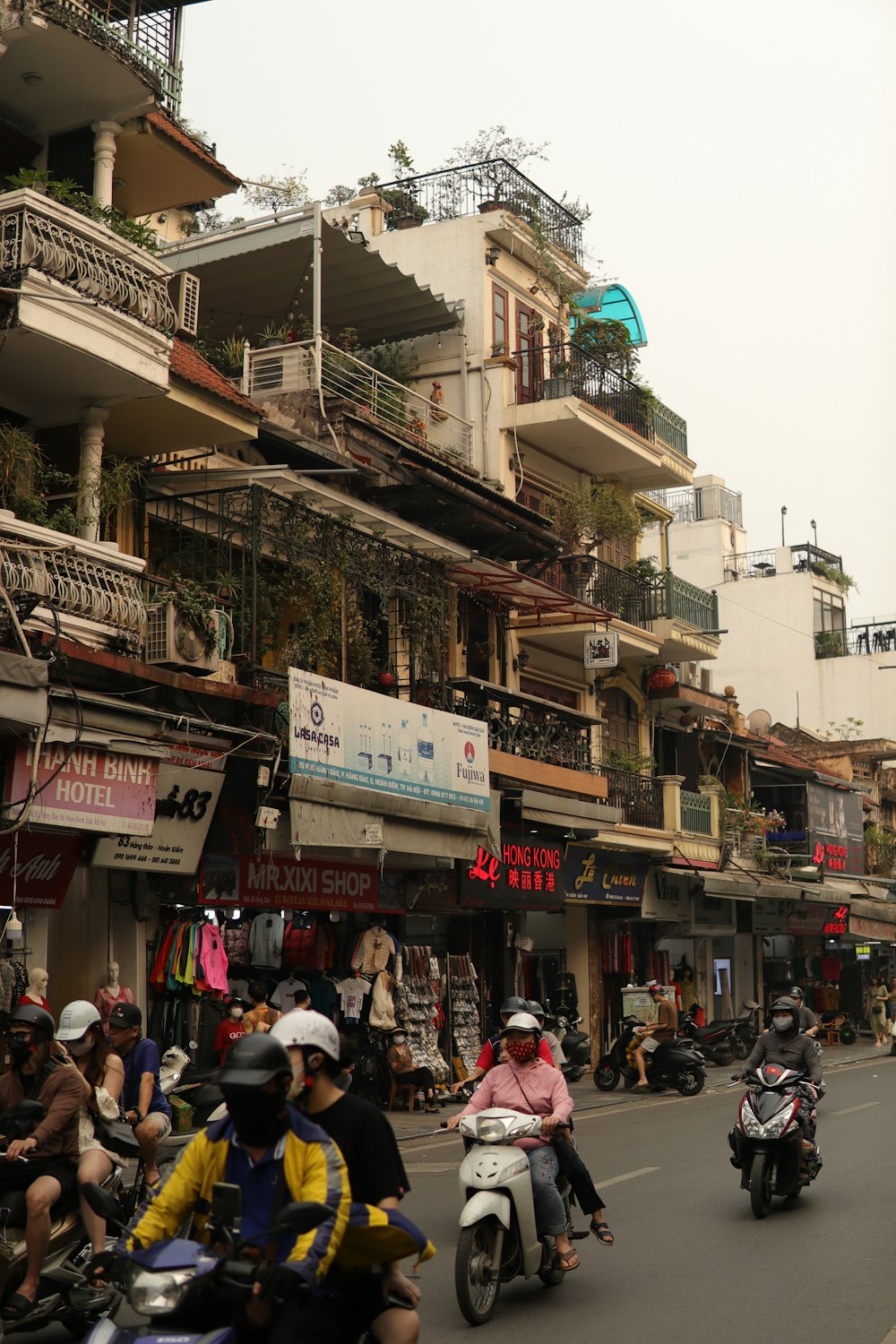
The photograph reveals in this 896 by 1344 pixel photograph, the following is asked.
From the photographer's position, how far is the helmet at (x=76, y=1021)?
818cm

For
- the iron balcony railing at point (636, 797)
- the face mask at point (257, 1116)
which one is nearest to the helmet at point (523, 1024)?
the face mask at point (257, 1116)

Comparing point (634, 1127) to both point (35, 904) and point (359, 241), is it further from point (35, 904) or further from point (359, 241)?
point (359, 241)

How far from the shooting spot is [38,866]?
582 inches

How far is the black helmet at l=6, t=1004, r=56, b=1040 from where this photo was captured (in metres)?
7.57

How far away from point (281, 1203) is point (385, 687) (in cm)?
1707

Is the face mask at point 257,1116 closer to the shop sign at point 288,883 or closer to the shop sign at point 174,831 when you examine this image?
the shop sign at point 174,831

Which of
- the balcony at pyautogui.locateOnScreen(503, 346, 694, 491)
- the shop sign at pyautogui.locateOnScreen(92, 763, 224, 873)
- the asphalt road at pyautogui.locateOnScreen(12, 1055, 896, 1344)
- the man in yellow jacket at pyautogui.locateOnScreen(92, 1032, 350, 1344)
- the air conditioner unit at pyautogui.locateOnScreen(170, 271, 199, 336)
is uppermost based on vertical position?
the balcony at pyautogui.locateOnScreen(503, 346, 694, 491)

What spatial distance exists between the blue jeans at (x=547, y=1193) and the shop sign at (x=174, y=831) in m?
7.78

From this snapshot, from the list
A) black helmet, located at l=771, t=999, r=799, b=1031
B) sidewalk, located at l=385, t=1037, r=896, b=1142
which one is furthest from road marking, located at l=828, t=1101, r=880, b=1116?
black helmet, located at l=771, t=999, r=799, b=1031

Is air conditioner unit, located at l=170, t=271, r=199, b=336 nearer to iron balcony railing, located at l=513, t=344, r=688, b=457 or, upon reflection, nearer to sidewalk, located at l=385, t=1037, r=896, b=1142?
sidewalk, located at l=385, t=1037, r=896, b=1142

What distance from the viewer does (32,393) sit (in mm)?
15570

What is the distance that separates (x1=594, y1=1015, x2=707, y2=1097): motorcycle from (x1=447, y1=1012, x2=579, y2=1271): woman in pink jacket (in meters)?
15.4

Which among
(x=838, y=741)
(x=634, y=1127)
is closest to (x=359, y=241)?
(x=634, y=1127)

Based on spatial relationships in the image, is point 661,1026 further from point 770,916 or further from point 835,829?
point 835,829
